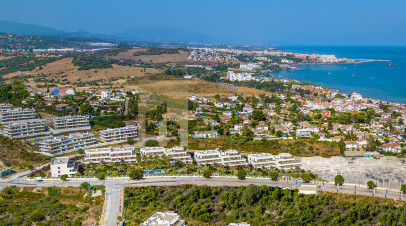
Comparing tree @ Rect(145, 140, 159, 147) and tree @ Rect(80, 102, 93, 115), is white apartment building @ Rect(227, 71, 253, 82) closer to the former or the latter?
tree @ Rect(80, 102, 93, 115)

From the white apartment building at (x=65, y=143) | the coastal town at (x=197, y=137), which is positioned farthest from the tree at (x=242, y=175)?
the white apartment building at (x=65, y=143)

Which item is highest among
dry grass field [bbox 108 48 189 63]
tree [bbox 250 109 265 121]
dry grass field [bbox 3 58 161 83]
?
dry grass field [bbox 108 48 189 63]

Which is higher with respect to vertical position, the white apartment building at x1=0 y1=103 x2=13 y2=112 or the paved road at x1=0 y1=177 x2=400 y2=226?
the white apartment building at x1=0 y1=103 x2=13 y2=112

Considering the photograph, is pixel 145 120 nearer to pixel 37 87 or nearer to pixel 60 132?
Result: pixel 60 132

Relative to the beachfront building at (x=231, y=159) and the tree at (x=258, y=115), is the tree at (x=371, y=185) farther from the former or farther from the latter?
the tree at (x=258, y=115)

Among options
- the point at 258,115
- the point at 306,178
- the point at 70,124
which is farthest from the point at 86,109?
the point at 306,178

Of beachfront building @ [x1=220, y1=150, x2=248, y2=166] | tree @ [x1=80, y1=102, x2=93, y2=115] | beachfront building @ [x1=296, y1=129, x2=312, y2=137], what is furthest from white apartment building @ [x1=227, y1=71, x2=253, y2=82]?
beachfront building @ [x1=220, y1=150, x2=248, y2=166]

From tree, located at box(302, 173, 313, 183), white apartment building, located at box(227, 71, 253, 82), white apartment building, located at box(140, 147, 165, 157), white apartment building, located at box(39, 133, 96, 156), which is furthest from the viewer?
white apartment building, located at box(227, 71, 253, 82)
